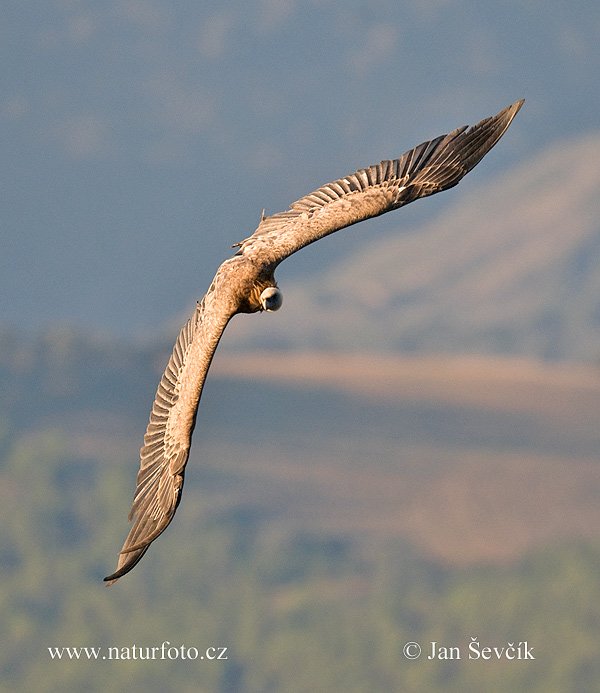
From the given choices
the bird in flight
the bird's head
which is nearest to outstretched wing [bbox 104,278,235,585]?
the bird in flight

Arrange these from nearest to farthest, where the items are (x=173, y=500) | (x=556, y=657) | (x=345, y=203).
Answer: (x=173, y=500), (x=345, y=203), (x=556, y=657)

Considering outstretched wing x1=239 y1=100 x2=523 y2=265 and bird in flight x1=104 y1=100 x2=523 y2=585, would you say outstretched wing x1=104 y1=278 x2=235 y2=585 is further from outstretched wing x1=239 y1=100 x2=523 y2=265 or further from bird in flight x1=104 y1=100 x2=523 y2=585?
outstretched wing x1=239 y1=100 x2=523 y2=265

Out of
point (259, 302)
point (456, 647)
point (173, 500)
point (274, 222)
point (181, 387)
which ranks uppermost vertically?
point (456, 647)

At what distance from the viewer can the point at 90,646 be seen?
653 ft

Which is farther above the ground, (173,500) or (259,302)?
(259,302)

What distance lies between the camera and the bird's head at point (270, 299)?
901 inches

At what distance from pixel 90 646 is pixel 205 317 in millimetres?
184595

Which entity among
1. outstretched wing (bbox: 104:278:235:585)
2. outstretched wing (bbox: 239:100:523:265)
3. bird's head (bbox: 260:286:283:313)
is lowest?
outstretched wing (bbox: 104:278:235:585)

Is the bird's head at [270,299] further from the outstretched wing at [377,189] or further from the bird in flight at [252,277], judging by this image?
the outstretched wing at [377,189]

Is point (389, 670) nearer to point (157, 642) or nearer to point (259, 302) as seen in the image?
point (157, 642)

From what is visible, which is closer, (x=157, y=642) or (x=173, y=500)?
(x=173, y=500)

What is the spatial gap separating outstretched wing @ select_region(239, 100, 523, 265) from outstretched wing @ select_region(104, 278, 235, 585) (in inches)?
49.6

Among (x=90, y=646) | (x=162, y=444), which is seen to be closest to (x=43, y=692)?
(x=90, y=646)

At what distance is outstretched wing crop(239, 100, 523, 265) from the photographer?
23.9m
